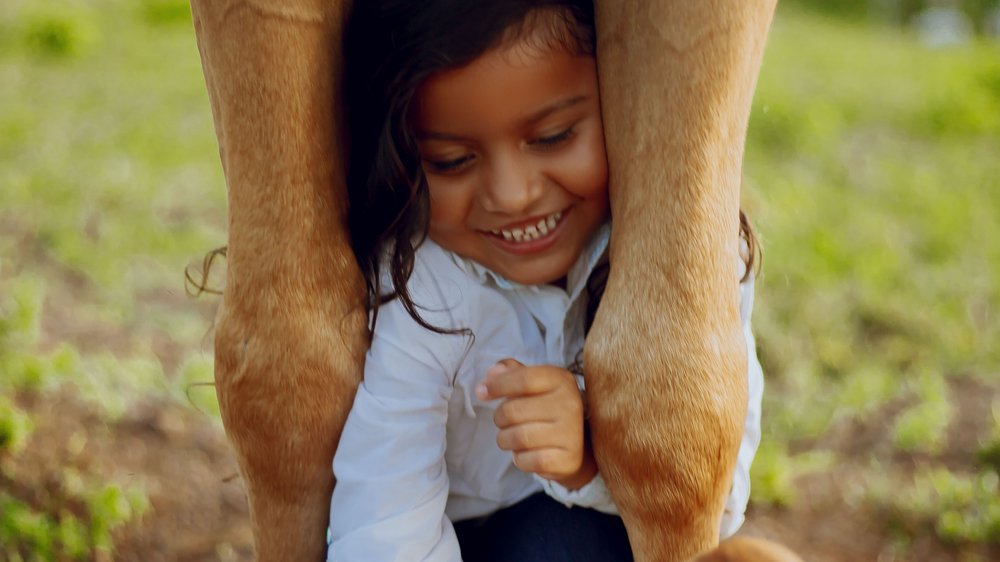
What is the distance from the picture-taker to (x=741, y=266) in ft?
4.81

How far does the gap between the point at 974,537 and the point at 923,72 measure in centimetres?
510

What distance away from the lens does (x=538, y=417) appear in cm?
130

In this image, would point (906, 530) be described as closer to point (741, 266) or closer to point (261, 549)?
point (741, 266)

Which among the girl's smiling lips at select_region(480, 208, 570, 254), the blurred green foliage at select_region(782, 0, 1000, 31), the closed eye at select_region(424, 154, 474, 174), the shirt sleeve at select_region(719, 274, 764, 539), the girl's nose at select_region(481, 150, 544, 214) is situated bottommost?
the shirt sleeve at select_region(719, 274, 764, 539)

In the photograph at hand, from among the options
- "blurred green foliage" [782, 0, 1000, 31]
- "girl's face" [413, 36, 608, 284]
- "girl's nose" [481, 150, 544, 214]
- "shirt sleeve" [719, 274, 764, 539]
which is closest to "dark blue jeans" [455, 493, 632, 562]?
"shirt sleeve" [719, 274, 764, 539]

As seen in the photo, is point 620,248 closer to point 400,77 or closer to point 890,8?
point 400,77

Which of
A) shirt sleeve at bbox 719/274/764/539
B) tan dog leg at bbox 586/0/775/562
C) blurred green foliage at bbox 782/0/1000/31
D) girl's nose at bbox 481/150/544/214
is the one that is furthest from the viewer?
blurred green foliage at bbox 782/0/1000/31

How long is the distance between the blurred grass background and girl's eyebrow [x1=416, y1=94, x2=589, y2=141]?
20.5 inches

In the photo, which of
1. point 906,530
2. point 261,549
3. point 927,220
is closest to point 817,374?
point 906,530

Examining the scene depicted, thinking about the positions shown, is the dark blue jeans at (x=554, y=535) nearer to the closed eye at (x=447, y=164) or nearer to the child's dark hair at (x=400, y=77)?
the child's dark hair at (x=400, y=77)

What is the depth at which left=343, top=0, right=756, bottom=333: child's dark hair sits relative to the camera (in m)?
1.29

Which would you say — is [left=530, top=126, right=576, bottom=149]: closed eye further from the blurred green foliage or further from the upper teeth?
the blurred green foliage

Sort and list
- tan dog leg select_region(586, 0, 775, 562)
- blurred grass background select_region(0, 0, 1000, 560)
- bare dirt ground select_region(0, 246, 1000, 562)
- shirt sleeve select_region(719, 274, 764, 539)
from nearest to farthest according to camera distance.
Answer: tan dog leg select_region(586, 0, 775, 562) < shirt sleeve select_region(719, 274, 764, 539) < bare dirt ground select_region(0, 246, 1000, 562) < blurred grass background select_region(0, 0, 1000, 560)

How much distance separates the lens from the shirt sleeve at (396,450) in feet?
4.44
